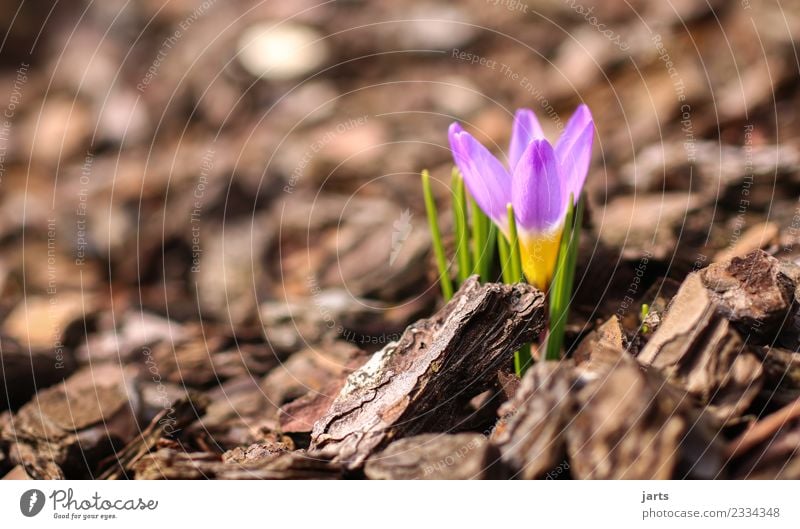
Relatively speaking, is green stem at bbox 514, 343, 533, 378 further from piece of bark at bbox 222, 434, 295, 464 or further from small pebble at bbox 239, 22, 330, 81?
small pebble at bbox 239, 22, 330, 81

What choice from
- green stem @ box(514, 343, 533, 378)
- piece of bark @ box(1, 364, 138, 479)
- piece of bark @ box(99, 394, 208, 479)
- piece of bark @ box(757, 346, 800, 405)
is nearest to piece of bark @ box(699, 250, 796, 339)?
piece of bark @ box(757, 346, 800, 405)

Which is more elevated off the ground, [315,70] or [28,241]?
[315,70]

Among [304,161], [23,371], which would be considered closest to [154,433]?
[23,371]

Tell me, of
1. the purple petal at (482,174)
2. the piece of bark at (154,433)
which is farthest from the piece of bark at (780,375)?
the piece of bark at (154,433)

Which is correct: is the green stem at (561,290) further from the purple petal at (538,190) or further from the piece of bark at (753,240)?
the piece of bark at (753,240)

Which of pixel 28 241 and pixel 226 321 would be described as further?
pixel 28 241
